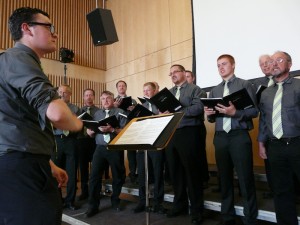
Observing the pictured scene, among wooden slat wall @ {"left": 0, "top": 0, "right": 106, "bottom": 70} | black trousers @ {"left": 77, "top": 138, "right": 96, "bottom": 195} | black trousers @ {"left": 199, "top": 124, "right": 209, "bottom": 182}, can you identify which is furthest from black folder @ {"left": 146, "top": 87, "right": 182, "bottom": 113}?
wooden slat wall @ {"left": 0, "top": 0, "right": 106, "bottom": 70}

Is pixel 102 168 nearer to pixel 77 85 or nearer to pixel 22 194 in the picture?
pixel 22 194

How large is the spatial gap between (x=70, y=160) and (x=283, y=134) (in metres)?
2.77

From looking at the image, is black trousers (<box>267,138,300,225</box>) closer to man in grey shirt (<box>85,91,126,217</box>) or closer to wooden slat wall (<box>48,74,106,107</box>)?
man in grey shirt (<box>85,91,126,217</box>)

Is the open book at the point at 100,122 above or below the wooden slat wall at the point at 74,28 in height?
below

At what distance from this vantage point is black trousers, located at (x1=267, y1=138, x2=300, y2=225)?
2.37m

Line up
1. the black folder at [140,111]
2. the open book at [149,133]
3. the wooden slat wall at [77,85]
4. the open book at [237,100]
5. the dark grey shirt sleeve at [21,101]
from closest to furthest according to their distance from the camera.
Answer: the dark grey shirt sleeve at [21,101]
the open book at [149,133]
the open book at [237,100]
the black folder at [140,111]
the wooden slat wall at [77,85]

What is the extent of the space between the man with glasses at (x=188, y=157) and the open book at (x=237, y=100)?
1.58ft

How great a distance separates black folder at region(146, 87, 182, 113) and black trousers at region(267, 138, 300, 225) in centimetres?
106

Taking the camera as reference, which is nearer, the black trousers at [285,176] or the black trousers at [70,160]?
the black trousers at [285,176]

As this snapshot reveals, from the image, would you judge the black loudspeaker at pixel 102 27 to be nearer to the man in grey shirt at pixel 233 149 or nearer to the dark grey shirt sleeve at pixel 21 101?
the man in grey shirt at pixel 233 149

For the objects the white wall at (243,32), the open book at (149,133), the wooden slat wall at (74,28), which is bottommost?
the open book at (149,133)

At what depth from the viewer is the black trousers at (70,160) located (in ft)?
12.6

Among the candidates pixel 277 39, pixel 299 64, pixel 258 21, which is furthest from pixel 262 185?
pixel 258 21

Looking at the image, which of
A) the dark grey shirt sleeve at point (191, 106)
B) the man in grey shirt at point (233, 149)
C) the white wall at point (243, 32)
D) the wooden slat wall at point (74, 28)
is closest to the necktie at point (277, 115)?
the man in grey shirt at point (233, 149)
